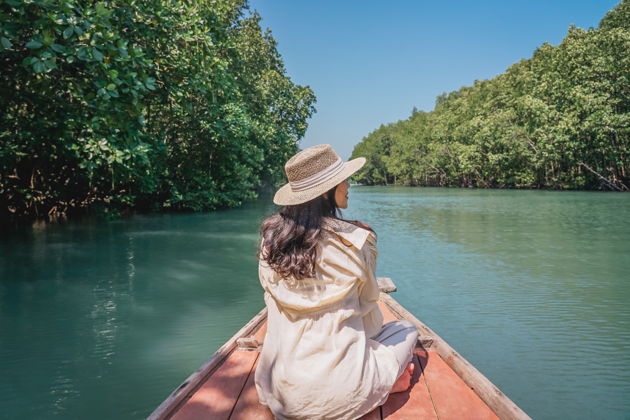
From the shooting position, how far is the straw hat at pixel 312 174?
218 centimetres

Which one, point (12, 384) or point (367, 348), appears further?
point (12, 384)

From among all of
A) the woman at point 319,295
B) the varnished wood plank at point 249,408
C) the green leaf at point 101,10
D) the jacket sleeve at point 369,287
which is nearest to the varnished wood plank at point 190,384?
the varnished wood plank at point 249,408

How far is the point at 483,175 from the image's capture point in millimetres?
52969

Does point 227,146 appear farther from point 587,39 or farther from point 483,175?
point 483,175

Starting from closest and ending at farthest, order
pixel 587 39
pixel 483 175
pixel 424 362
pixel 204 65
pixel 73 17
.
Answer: pixel 424 362
pixel 73 17
pixel 204 65
pixel 587 39
pixel 483 175

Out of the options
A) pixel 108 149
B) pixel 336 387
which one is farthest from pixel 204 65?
pixel 336 387

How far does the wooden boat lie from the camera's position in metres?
2.46

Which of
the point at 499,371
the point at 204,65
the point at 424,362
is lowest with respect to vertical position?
the point at 499,371

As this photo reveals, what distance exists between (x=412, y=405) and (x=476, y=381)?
48 centimetres

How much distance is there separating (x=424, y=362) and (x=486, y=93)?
57.2 m

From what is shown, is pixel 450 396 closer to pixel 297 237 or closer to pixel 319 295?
pixel 319 295

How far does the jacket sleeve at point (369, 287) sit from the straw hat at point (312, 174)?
354mm

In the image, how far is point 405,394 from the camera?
2.67 m

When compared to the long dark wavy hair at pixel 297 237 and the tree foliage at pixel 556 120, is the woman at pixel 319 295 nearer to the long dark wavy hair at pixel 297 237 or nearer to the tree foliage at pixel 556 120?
the long dark wavy hair at pixel 297 237
